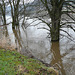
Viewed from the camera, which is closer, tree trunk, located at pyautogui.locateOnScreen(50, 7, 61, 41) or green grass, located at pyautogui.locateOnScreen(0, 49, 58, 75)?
green grass, located at pyautogui.locateOnScreen(0, 49, 58, 75)

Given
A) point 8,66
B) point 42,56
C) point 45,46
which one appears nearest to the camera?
point 8,66

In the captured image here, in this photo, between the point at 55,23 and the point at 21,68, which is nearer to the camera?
the point at 21,68

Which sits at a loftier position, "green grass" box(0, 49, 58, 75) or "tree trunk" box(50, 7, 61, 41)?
"tree trunk" box(50, 7, 61, 41)

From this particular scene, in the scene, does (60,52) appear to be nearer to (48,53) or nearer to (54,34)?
(48,53)

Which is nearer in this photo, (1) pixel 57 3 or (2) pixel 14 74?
(2) pixel 14 74

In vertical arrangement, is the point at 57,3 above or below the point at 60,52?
above

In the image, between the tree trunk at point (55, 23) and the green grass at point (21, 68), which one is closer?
the green grass at point (21, 68)

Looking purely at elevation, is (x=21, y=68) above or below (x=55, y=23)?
below

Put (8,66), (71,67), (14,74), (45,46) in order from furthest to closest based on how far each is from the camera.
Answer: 1. (45,46)
2. (71,67)
3. (8,66)
4. (14,74)

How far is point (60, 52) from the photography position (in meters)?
7.30

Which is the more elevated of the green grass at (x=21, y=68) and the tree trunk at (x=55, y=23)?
the tree trunk at (x=55, y=23)

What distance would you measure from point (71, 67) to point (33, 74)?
2.28 metres

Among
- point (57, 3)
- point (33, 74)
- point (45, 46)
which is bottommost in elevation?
point (45, 46)

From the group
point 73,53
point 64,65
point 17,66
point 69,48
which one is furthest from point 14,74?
point 69,48
